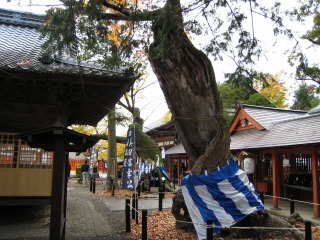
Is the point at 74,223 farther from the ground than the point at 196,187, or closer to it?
closer to it

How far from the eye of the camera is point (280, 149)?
1514 cm

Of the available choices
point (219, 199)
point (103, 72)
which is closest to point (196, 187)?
point (219, 199)

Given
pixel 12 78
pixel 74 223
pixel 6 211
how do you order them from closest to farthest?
pixel 12 78 → pixel 74 223 → pixel 6 211

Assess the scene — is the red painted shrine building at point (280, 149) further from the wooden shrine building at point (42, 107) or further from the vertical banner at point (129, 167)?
the wooden shrine building at point (42, 107)

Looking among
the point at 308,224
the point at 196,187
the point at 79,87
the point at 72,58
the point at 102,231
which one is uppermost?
the point at 72,58

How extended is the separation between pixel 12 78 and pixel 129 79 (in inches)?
104

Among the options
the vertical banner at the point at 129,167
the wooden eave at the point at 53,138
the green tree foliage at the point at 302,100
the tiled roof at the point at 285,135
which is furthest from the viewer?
the green tree foliage at the point at 302,100

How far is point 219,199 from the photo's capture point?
7535 mm

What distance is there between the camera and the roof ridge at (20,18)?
1262 cm

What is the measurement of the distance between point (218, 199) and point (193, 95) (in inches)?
98.7

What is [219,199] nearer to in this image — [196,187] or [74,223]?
[196,187]

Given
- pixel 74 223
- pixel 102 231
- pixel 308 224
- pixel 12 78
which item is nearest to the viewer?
pixel 308 224

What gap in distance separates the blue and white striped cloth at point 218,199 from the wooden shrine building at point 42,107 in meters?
2.59

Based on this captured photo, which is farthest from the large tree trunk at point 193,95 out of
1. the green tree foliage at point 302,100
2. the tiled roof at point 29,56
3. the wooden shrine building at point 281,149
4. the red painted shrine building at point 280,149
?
the green tree foliage at point 302,100
